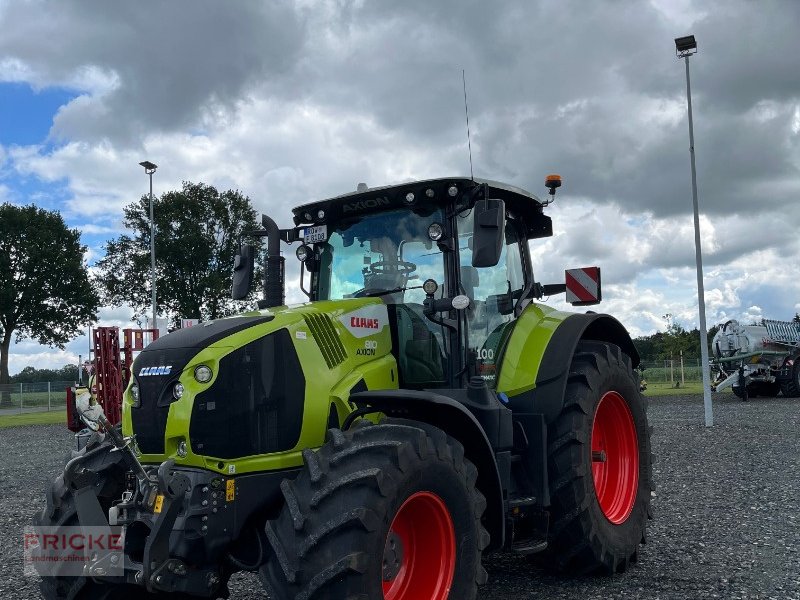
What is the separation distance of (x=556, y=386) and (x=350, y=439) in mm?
1981

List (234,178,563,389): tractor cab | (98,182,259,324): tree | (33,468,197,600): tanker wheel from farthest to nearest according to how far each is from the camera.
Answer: (98,182,259,324): tree → (234,178,563,389): tractor cab → (33,468,197,600): tanker wheel

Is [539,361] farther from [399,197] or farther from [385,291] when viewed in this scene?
[399,197]

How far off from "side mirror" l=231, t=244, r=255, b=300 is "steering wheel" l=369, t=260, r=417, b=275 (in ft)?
3.00

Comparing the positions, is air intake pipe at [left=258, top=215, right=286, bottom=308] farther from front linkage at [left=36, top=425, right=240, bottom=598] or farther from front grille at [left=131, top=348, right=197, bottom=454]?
front linkage at [left=36, top=425, right=240, bottom=598]

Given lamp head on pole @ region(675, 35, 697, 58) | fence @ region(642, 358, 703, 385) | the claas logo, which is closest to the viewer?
the claas logo

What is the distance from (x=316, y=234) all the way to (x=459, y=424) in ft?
6.20

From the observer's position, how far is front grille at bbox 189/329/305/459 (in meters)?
3.91

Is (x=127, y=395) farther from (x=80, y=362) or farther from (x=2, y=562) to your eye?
(x=80, y=362)

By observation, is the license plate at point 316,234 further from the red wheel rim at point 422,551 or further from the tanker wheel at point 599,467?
the red wheel rim at point 422,551

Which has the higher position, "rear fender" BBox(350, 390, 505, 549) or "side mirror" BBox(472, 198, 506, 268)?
"side mirror" BBox(472, 198, 506, 268)

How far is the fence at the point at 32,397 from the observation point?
109 feet

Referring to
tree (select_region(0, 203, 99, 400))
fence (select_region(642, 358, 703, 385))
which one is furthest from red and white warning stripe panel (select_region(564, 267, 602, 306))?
tree (select_region(0, 203, 99, 400))

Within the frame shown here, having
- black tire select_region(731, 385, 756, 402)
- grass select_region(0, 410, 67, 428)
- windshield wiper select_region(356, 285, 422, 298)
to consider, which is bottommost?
grass select_region(0, 410, 67, 428)

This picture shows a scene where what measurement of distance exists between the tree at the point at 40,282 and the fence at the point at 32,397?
8670 mm
